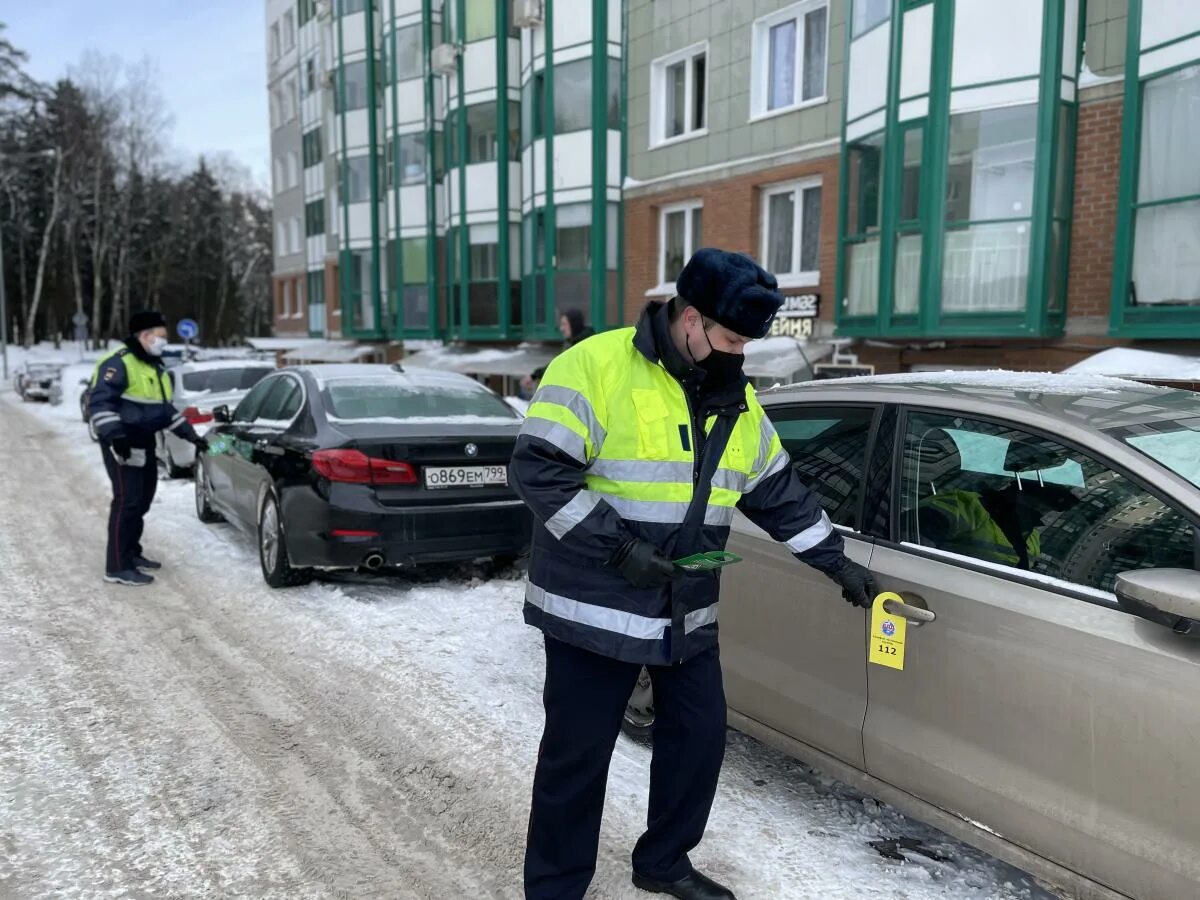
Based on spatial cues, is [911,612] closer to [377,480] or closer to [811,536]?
[811,536]

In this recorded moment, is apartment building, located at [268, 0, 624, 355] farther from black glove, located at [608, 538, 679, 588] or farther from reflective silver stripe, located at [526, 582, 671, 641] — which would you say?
black glove, located at [608, 538, 679, 588]

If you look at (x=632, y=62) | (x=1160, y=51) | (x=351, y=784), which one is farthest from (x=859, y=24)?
(x=351, y=784)

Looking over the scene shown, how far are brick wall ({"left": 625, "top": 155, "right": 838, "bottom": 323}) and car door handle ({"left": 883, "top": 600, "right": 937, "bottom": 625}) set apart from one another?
37.2ft

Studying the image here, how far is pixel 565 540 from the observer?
8.02 ft

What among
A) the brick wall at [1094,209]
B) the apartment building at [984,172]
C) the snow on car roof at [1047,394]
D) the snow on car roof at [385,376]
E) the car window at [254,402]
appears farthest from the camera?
the brick wall at [1094,209]

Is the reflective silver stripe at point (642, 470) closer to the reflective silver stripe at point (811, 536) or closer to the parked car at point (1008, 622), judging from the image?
the reflective silver stripe at point (811, 536)

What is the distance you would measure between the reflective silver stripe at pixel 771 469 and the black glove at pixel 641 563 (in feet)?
1.65

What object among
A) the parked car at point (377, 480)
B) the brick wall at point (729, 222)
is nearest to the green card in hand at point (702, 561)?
the parked car at point (377, 480)

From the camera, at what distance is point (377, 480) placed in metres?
5.83

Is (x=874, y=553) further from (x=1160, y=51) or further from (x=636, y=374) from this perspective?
(x=1160, y=51)

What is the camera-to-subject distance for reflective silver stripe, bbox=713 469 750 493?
2574 mm

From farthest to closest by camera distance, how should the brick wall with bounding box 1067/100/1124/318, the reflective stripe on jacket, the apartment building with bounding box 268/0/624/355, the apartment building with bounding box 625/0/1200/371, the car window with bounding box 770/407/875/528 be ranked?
the apartment building with bounding box 268/0/624/355 < the brick wall with bounding box 1067/100/1124/318 < the apartment building with bounding box 625/0/1200/371 < the reflective stripe on jacket < the car window with bounding box 770/407/875/528

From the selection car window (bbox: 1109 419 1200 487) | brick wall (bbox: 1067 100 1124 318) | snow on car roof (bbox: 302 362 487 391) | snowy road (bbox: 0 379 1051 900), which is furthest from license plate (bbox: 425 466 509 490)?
brick wall (bbox: 1067 100 1124 318)

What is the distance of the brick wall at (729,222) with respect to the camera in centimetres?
1479
